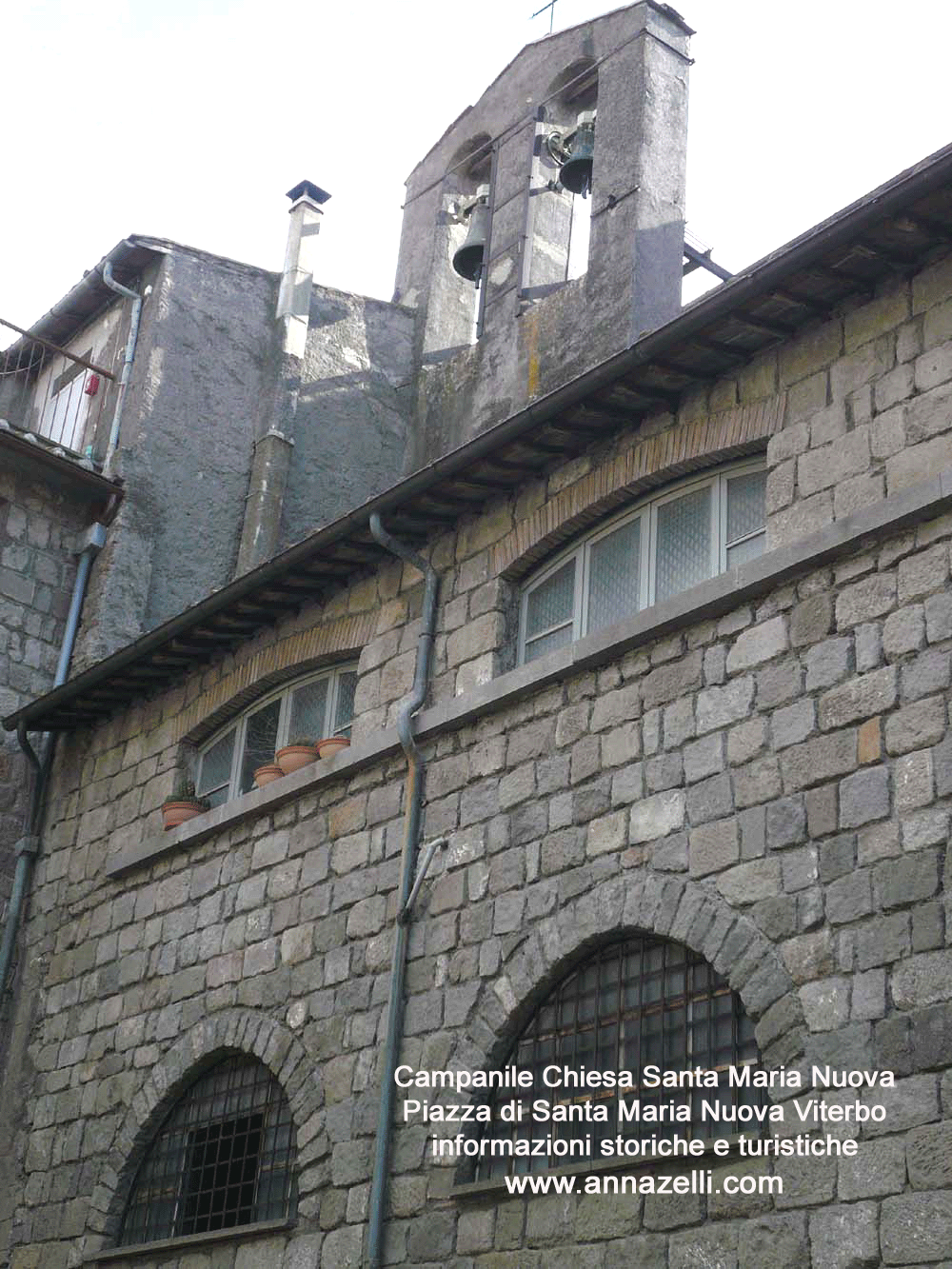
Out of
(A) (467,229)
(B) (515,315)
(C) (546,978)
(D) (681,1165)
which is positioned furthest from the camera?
(A) (467,229)

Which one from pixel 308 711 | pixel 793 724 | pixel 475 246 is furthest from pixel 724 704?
pixel 475 246

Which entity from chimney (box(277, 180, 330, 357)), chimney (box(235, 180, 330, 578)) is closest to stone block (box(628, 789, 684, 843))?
chimney (box(235, 180, 330, 578))

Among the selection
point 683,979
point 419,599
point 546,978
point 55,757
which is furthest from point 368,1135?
point 55,757

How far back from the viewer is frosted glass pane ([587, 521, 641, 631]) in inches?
336

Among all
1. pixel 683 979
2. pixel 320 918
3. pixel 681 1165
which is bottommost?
pixel 681 1165

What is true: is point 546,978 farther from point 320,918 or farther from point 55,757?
point 55,757

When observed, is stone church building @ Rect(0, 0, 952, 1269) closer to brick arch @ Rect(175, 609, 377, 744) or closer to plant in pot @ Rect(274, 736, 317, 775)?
brick arch @ Rect(175, 609, 377, 744)

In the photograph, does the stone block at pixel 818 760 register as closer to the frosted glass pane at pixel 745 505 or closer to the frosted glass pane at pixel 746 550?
the frosted glass pane at pixel 746 550

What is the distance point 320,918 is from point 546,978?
6.02 feet

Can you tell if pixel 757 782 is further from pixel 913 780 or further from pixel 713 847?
pixel 913 780

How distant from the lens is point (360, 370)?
15195 millimetres

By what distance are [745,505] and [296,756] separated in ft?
10.6

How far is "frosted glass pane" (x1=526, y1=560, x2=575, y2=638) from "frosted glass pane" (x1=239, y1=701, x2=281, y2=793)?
2.30 m

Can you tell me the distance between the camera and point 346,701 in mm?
10141
